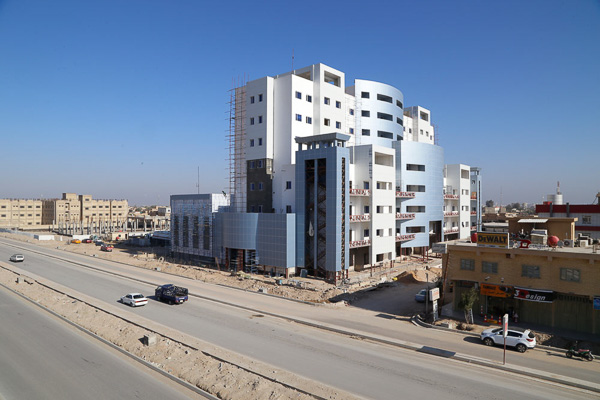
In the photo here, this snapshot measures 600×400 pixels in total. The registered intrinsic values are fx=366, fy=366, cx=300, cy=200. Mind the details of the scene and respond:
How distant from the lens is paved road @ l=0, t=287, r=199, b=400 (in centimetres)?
1730

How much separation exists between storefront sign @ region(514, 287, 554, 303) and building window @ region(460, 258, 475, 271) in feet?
12.4

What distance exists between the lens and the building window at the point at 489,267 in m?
30.8

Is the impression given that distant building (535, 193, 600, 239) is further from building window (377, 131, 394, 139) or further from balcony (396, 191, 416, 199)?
building window (377, 131, 394, 139)

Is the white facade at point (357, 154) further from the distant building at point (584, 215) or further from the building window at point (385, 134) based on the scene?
the distant building at point (584, 215)

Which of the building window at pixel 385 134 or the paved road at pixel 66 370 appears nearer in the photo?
the paved road at pixel 66 370

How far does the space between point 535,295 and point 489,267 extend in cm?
384

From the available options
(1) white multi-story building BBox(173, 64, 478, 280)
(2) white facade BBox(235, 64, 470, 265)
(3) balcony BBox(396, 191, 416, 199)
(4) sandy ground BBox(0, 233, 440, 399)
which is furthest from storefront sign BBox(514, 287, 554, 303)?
(3) balcony BBox(396, 191, 416, 199)

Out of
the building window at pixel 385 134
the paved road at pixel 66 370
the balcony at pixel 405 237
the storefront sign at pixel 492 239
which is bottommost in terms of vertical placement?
the paved road at pixel 66 370

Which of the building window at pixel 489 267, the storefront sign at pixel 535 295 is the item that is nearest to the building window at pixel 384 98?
the building window at pixel 489 267

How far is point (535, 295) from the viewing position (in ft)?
93.2

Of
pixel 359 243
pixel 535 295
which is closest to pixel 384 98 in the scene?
pixel 359 243

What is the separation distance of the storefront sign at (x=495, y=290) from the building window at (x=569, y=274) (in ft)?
12.3

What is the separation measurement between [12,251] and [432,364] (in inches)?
3642

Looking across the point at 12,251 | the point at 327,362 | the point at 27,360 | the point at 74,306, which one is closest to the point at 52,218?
the point at 12,251
